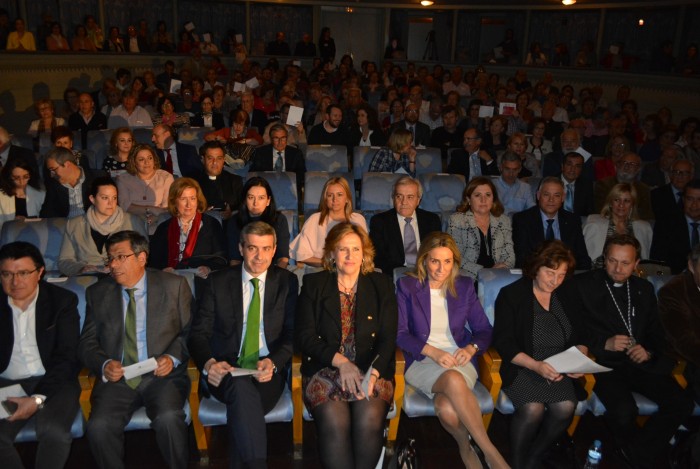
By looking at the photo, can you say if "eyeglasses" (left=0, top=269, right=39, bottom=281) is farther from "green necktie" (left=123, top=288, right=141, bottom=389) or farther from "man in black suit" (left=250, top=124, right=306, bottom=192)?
"man in black suit" (left=250, top=124, right=306, bottom=192)

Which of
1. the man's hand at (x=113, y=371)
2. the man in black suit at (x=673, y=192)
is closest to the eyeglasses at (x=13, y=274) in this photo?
the man's hand at (x=113, y=371)

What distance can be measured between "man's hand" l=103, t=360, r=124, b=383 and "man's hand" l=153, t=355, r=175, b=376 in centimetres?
17

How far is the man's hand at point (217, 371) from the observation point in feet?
8.93

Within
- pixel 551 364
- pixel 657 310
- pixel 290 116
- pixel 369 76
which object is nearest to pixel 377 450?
pixel 551 364

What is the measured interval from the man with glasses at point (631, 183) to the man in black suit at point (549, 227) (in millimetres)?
1147

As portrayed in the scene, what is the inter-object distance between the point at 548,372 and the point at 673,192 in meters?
2.68

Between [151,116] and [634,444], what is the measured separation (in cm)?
692

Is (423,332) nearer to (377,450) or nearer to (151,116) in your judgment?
(377,450)

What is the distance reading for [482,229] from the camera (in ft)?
13.2

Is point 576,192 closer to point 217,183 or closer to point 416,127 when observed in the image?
point 416,127

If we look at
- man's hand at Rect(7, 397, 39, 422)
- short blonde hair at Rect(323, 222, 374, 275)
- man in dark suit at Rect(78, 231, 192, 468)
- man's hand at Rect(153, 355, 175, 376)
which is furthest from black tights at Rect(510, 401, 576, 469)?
man's hand at Rect(7, 397, 39, 422)

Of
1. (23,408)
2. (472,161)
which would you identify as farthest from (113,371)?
(472,161)

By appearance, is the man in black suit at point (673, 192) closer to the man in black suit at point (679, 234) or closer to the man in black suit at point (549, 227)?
the man in black suit at point (679, 234)

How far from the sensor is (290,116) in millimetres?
6879
